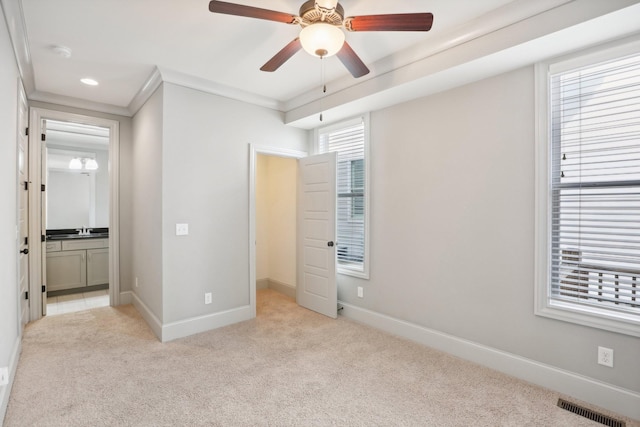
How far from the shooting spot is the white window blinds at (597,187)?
6.94 feet

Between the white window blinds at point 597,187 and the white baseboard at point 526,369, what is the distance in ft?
1.70

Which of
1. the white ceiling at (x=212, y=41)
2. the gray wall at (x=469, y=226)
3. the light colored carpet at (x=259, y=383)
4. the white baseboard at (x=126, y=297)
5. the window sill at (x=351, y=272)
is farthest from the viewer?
the white baseboard at (x=126, y=297)

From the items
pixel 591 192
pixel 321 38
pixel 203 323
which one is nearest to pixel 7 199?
pixel 203 323

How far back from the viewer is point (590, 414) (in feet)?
6.84

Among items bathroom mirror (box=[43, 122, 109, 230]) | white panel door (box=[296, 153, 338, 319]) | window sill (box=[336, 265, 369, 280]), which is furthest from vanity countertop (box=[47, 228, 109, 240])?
window sill (box=[336, 265, 369, 280])

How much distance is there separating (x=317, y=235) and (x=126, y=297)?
2805mm

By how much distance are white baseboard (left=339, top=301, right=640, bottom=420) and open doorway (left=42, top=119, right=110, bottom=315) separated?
4.04 metres

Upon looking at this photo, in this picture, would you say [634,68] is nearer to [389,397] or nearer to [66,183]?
[389,397]

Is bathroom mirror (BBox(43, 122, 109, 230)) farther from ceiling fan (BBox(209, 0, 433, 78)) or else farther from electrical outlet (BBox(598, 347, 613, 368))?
electrical outlet (BBox(598, 347, 613, 368))

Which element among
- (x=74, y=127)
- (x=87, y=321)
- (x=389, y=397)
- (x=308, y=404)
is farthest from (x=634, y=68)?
(x=74, y=127)

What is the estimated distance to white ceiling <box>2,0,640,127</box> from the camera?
2.15 metres

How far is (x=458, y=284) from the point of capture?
2916 millimetres

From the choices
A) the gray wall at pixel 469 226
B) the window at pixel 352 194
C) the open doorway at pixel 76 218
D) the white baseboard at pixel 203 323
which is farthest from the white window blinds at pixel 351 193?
the open doorway at pixel 76 218

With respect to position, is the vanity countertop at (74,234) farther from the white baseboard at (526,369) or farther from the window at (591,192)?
the window at (591,192)
